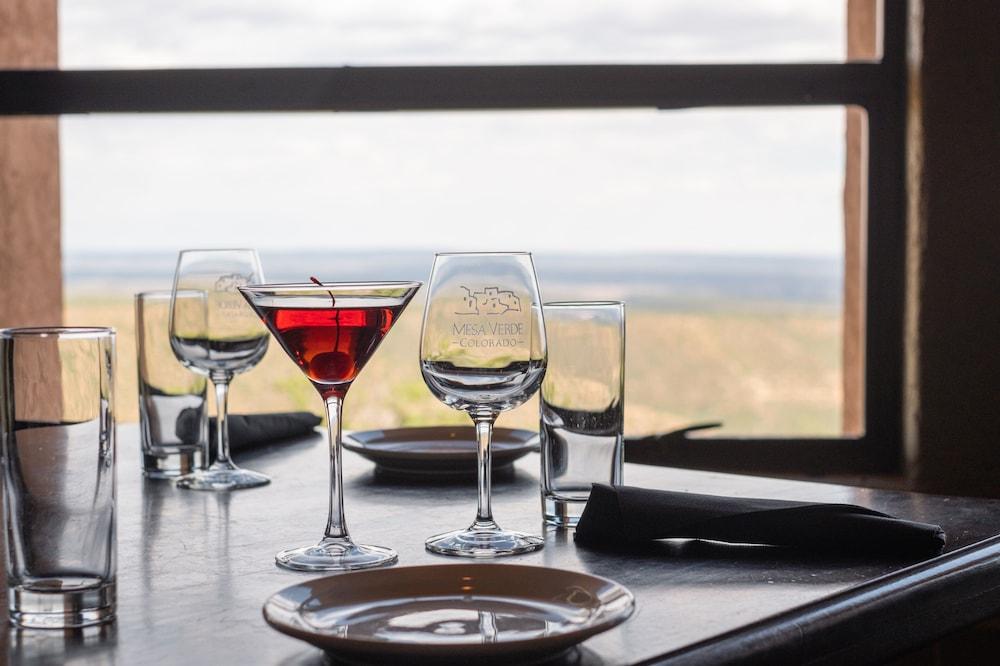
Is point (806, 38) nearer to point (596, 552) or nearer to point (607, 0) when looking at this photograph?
point (607, 0)

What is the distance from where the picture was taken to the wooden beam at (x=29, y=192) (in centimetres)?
244

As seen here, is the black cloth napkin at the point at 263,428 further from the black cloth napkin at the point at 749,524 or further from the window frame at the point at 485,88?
the window frame at the point at 485,88

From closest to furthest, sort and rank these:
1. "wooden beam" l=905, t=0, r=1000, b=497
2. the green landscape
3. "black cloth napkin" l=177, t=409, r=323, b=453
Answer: "black cloth napkin" l=177, t=409, r=323, b=453, "wooden beam" l=905, t=0, r=1000, b=497, the green landscape

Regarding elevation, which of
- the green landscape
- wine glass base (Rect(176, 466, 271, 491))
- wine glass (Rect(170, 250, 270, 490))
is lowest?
the green landscape

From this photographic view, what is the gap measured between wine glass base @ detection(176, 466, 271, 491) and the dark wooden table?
29 mm

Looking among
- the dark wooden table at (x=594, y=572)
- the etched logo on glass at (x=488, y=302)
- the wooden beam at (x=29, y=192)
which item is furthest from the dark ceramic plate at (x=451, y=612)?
the wooden beam at (x=29, y=192)

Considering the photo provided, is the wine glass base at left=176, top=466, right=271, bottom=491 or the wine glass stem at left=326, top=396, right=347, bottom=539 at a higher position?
the wine glass stem at left=326, top=396, right=347, bottom=539

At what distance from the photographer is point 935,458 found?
2252 millimetres

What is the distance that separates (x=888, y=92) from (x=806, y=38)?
1124 cm

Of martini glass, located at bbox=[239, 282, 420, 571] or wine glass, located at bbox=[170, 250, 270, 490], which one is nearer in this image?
martini glass, located at bbox=[239, 282, 420, 571]

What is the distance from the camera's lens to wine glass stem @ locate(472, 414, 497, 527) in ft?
3.17

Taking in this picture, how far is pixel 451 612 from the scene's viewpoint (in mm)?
746

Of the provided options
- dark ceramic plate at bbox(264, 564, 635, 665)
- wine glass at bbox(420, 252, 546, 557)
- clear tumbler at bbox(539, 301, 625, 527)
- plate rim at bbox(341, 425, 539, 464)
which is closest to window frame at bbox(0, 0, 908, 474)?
plate rim at bbox(341, 425, 539, 464)

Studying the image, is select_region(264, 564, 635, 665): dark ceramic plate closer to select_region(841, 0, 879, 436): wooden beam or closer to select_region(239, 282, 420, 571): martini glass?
select_region(239, 282, 420, 571): martini glass
